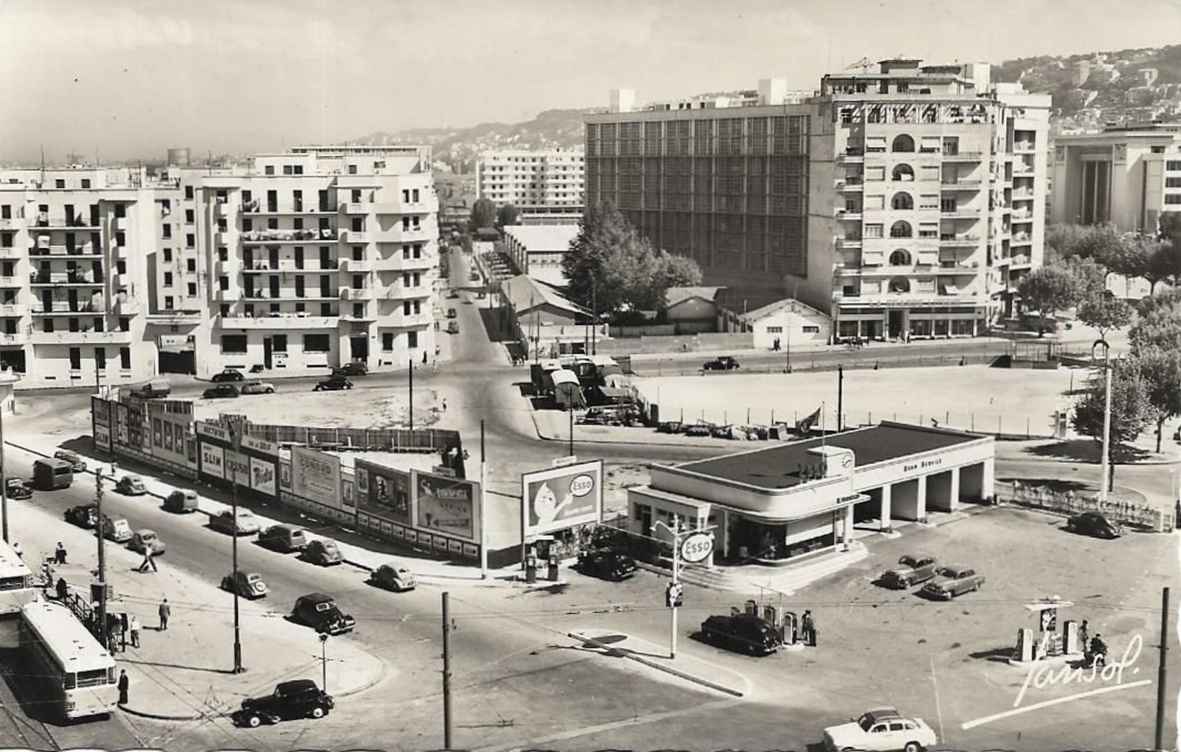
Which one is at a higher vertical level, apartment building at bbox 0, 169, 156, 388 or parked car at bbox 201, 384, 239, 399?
apartment building at bbox 0, 169, 156, 388

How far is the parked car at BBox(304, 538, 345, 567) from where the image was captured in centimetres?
4200

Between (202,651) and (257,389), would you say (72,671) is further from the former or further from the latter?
(257,389)

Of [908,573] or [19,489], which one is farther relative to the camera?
[19,489]

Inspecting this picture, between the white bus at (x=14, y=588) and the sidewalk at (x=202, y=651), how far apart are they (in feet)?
7.89

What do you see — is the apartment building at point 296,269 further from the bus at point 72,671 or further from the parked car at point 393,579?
the bus at point 72,671

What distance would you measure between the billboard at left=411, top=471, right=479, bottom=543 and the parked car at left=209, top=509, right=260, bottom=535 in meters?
6.16

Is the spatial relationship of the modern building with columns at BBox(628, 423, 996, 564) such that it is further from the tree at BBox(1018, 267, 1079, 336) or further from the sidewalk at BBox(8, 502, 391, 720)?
the tree at BBox(1018, 267, 1079, 336)

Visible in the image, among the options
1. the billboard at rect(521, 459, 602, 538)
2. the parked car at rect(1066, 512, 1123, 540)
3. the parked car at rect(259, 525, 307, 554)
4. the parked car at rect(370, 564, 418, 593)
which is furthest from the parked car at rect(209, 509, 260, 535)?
the parked car at rect(1066, 512, 1123, 540)

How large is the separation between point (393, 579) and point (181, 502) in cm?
1277

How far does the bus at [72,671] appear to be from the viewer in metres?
28.8

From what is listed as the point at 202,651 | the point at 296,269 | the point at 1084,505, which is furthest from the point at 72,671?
the point at 296,269

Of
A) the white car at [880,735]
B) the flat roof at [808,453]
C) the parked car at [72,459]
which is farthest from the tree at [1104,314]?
the white car at [880,735]

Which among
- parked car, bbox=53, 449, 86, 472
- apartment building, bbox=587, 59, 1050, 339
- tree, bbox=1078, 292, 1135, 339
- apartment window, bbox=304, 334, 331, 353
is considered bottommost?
parked car, bbox=53, 449, 86, 472

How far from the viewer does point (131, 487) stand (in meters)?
51.3
